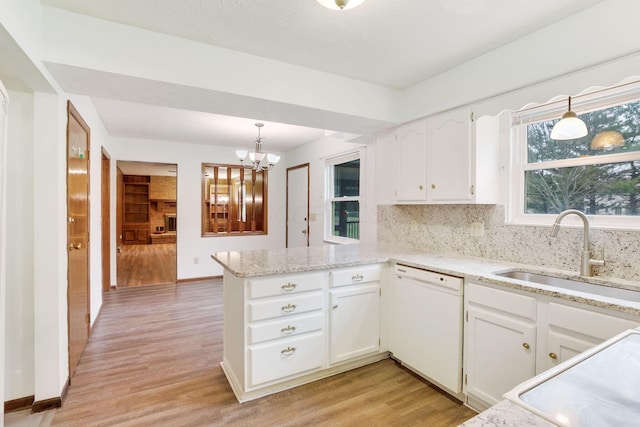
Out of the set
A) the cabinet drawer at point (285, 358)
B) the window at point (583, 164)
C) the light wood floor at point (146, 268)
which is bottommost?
the light wood floor at point (146, 268)

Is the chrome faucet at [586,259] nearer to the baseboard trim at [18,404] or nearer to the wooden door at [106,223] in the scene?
the baseboard trim at [18,404]

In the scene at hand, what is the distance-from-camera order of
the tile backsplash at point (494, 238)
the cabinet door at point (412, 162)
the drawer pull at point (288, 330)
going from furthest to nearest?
the cabinet door at point (412, 162) → the drawer pull at point (288, 330) → the tile backsplash at point (494, 238)

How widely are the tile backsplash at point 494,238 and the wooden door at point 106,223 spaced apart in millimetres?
3787

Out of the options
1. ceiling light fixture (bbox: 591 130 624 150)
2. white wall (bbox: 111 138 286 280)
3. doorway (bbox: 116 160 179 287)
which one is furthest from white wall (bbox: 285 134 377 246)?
doorway (bbox: 116 160 179 287)

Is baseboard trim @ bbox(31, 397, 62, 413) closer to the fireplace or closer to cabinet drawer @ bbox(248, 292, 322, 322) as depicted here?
cabinet drawer @ bbox(248, 292, 322, 322)

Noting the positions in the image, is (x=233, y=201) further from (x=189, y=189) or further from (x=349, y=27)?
(x=349, y=27)

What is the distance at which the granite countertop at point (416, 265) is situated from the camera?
157cm

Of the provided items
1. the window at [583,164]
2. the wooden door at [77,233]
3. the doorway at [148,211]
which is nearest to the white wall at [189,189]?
the wooden door at [77,233]

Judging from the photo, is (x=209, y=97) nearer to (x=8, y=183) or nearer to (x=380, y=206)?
(x=8, y=183)

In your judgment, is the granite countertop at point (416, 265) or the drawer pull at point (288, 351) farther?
the drawer pull at point (288, 351)

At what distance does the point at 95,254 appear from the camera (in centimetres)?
345

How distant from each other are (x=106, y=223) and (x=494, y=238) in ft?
16.0

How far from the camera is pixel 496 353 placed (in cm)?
183

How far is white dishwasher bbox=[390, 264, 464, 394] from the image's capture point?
205cm
